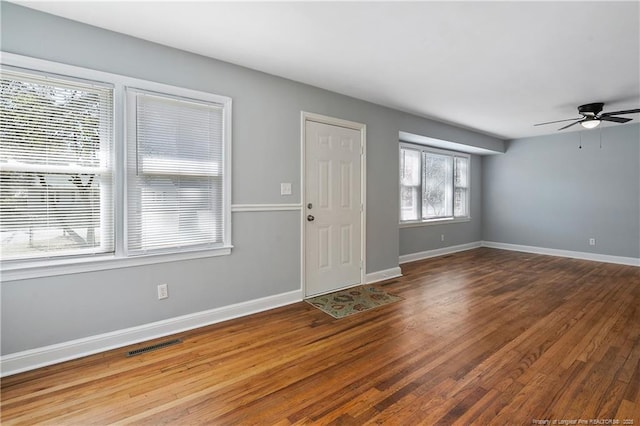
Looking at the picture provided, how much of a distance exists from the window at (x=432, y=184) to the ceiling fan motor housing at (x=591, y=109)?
95.6 inches

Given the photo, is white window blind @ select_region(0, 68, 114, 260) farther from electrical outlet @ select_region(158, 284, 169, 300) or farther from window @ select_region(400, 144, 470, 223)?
window @ select_region(400, 144, 470, 223)

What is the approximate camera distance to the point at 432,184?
6.36 m

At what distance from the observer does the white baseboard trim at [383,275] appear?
4.27 metres

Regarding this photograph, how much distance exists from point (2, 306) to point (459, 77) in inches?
173

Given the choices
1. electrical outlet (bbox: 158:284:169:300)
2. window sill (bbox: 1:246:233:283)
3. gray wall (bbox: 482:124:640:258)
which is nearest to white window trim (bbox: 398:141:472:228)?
gray wall (bbox: 482:124:640:258)

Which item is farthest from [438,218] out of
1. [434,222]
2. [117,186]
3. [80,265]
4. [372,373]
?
[80,265]

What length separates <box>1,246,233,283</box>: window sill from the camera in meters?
2.11

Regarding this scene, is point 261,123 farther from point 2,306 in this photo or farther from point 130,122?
point 2,306

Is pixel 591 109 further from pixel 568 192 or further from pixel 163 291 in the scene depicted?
pixel 163 291

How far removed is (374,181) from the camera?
4293 millimetres

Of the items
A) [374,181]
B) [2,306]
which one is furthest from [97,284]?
[374,181]

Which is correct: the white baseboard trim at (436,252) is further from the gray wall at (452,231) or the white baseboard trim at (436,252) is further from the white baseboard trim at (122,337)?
the white baseboard trim at (122,337)

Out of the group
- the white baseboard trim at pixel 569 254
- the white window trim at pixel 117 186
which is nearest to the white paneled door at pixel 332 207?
the white window trim at pixel 117 186

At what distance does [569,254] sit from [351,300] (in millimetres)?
5334
